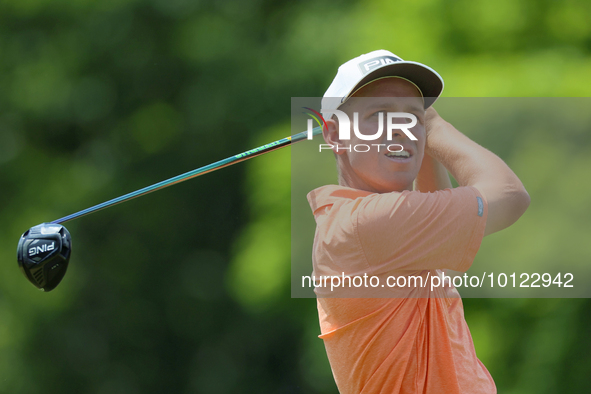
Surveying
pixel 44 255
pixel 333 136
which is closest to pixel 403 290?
pixel 333 136

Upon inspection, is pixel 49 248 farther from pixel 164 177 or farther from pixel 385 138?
pixel 164 177

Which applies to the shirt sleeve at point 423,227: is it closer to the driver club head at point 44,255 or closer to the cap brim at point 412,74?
the cap brim at point 412,74

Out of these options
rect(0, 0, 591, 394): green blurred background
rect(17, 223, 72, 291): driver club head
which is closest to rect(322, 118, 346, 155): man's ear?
rect(17, 223, 72, 291): driver club head

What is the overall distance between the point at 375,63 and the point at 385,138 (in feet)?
0.48

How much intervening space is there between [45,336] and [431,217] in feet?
11.6

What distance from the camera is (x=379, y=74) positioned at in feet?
4.09

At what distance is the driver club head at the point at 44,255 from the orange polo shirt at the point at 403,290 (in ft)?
2.43

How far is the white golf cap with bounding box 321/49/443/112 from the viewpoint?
1229 mm

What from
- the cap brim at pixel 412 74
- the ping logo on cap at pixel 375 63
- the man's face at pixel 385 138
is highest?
the ping logo on cap at pixel 375 63

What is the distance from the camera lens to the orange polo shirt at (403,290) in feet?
3.74

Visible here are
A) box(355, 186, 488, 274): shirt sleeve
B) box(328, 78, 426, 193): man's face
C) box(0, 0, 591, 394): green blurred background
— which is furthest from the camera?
box(0, 0, 591, 394): green blurred background

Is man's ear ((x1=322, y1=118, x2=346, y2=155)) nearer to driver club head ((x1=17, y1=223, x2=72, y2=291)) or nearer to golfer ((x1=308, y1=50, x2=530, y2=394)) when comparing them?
golfer ((x1=308, y1=50, x2=530, y2=394))

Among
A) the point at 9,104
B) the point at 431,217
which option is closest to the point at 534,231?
the point at 431,217

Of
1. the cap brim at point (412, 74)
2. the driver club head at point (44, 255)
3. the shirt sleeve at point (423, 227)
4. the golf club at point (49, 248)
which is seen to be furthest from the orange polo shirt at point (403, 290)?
the driver club head at point (44, 255)
